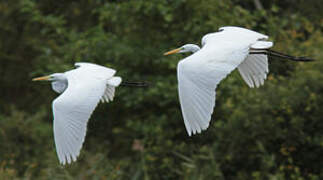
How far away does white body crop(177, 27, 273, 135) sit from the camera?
4449 mm

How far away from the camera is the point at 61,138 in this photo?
493cm

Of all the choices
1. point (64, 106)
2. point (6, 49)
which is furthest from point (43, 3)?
point (64, 106)

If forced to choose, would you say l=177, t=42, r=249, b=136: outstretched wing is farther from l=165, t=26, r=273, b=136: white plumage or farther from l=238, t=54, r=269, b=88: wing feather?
l=238, t=54, r=269, b=88: wing feather

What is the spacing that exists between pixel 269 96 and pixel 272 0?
316 cm

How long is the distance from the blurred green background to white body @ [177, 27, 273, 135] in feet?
7.42

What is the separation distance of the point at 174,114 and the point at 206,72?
3.69 meters

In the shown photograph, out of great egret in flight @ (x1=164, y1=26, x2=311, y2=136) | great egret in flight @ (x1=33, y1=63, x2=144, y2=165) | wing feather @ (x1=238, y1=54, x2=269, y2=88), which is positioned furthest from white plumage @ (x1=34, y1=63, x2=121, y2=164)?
wing feather @ (x1=238, y1=54, x2=269, y2=88)

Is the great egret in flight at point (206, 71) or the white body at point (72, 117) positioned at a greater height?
the great egret in flight at point (206, 71)

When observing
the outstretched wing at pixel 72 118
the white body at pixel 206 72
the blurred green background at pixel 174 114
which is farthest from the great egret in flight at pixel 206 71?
the blurred green background at pixel 174 114

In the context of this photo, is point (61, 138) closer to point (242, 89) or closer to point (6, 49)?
point (242, 89)

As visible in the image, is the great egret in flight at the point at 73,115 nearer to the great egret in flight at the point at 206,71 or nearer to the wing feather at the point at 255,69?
the great egret in flight at the point at 206,71

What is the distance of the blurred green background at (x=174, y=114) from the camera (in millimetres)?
7371

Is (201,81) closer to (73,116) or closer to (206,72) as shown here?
(206,72)

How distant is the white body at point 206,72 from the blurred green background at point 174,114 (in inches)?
89.1
